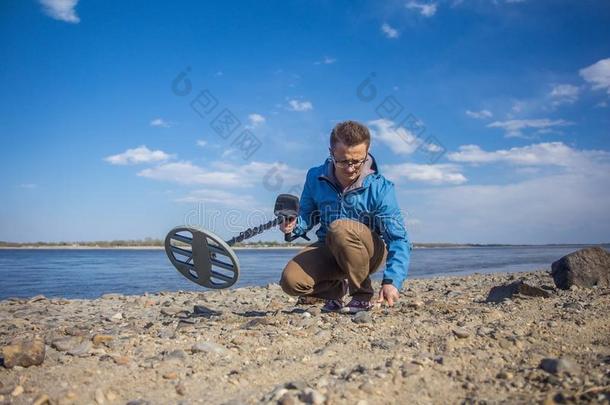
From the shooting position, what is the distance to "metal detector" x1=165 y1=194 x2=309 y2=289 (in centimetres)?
432

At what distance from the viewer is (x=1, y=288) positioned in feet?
36.9

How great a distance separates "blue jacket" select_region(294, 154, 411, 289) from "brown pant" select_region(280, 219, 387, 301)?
153 mm

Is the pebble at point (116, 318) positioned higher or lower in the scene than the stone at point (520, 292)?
lower

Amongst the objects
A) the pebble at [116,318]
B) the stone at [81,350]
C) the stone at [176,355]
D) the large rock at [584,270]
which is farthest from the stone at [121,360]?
the large rock at [584,270]

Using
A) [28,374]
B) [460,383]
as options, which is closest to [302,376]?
[460,383]

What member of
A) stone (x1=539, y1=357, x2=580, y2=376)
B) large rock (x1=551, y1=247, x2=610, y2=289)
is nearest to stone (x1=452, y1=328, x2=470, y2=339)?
stone (x1=539, y1=357, x2=580, y2=376)

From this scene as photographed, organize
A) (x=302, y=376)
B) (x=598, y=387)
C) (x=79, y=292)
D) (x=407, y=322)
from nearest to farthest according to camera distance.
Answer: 1. (x=598, y=387)
2. (x=302, y=376)
3. (x=407, y=322)
4. (x=79, y=292)

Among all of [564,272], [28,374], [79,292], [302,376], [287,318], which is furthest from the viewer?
[79,292]

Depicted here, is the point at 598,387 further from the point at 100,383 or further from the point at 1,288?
the point at 1,288

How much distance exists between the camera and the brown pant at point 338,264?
4.29 meters

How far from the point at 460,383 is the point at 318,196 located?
8.50ft

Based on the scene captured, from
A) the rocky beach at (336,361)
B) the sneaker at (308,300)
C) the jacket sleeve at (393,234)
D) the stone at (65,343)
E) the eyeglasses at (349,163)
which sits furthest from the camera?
the sneaker at (308,300)

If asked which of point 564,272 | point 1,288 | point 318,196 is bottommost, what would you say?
point 1,288

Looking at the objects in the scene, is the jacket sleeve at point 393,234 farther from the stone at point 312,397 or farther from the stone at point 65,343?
the stone at point 65,343
